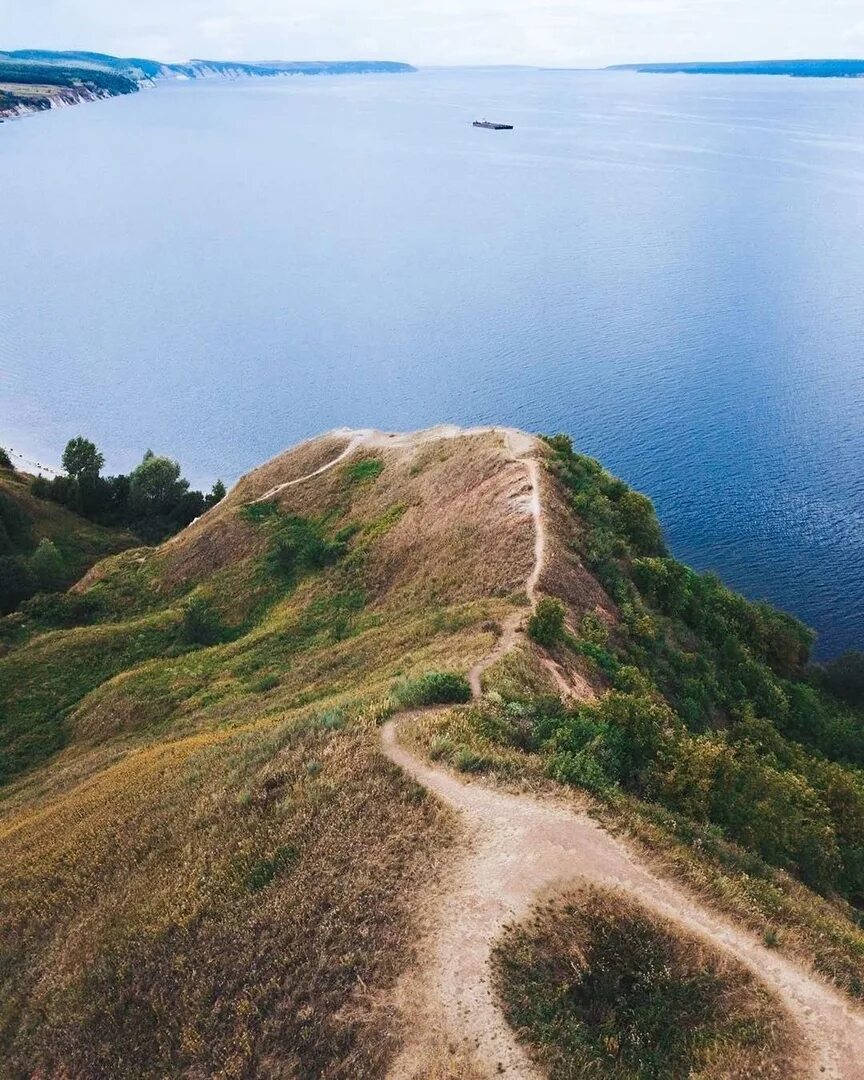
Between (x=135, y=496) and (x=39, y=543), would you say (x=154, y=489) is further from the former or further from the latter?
(x=39, y=543)

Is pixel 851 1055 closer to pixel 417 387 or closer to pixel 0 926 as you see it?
pixel 0 926

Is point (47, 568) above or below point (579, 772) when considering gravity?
below

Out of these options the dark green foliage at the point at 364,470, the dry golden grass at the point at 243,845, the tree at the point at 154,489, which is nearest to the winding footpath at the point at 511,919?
the dry golden grass at the point at 243,845

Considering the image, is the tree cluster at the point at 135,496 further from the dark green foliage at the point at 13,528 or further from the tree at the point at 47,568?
the tree at the point at 47,568

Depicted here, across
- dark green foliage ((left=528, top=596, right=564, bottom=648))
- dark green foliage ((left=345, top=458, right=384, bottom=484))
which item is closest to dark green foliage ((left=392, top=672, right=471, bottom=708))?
dark green foliage ((left=528, top=596, right=564, bottom=648))

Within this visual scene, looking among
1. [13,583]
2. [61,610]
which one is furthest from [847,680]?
[13,583]

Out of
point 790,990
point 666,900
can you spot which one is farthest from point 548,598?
point 790,990

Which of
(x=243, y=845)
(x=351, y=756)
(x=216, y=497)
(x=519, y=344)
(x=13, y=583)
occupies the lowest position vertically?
(x=216, y=497)
